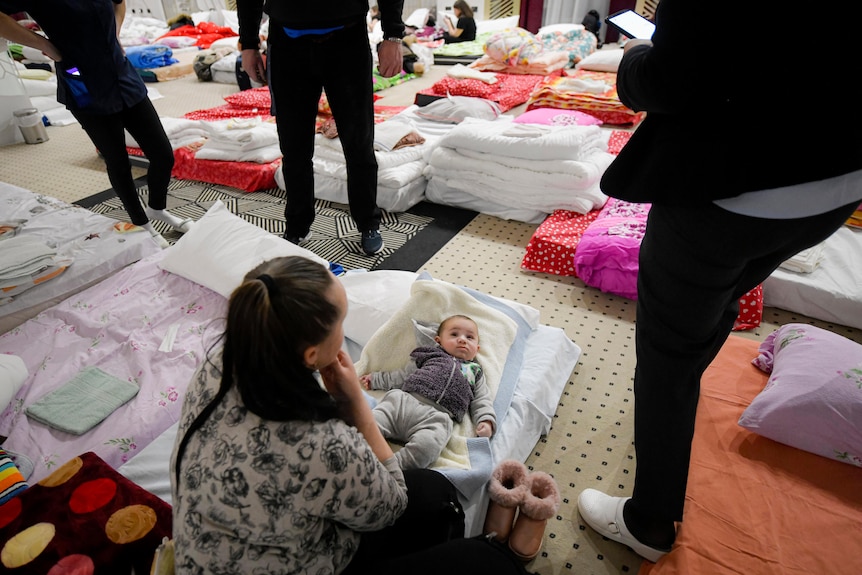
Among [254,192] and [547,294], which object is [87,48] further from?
[547,294]

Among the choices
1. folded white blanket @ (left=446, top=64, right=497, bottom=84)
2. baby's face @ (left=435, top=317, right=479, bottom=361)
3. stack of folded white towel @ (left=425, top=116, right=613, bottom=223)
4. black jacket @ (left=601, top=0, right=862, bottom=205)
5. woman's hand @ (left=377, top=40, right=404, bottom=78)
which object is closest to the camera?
black jacket @ (left=601, top=0, right=862, bottom=205)

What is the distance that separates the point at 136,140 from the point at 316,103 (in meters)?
0.83

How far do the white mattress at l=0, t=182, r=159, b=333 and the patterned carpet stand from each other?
1.30 ft

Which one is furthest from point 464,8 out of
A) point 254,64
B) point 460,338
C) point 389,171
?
point 460,338

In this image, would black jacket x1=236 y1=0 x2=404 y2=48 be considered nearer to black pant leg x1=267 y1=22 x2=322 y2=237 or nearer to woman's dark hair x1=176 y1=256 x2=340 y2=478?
black pant leg x1=267 y1=22 x2=322 y2=237

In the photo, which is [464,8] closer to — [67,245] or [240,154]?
[240,154]

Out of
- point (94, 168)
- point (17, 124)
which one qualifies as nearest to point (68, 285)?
point (94, 168)

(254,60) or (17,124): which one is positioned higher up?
(254,60)

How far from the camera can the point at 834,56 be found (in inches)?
Result: 25.5

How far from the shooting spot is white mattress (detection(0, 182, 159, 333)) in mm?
1811

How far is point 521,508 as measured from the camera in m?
1.15

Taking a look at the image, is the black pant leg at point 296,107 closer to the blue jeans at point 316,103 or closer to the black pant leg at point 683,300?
the blue jeans at point 316,103

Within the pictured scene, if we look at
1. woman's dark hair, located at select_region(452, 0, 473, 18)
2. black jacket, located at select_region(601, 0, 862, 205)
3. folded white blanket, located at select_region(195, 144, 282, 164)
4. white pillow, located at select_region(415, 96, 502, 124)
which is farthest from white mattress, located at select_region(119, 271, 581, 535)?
woman's dark hair, located at select_region(452, 0, 473, 18)

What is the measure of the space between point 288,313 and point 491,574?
0.55 metres
